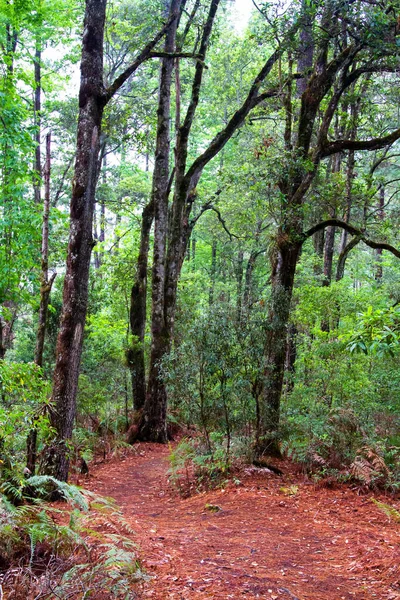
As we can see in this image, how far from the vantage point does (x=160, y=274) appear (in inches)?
490

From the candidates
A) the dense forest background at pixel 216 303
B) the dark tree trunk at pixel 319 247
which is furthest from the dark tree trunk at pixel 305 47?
the dark tree trunk at pixel 319 247

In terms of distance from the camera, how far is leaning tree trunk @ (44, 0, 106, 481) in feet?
21.7

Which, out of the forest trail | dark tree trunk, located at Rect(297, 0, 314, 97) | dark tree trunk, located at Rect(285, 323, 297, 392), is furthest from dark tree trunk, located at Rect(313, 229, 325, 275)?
the forest trail

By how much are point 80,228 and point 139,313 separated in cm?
718

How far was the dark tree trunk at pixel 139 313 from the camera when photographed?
13.4m

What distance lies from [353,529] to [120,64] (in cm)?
2146

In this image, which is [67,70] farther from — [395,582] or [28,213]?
[395,582]

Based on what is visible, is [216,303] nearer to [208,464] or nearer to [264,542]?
[208,464]

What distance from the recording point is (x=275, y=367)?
8.70 m

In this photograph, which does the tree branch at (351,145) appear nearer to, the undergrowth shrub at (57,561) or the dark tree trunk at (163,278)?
the dark tree trunk at (163,278)

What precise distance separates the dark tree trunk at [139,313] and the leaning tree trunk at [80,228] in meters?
6.55

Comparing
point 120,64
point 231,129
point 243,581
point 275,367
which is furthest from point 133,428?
point 120,64

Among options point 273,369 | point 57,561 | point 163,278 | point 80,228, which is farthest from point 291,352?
point 57,561

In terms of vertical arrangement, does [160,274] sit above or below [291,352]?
above
